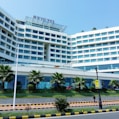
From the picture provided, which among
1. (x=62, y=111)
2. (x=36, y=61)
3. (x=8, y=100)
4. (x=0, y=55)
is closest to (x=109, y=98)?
(x=8, y=100)

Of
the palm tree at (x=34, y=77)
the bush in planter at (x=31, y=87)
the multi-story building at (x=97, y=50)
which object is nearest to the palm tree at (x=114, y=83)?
the palm tree at (x=34, y=77)

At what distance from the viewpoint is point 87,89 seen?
1959 inches

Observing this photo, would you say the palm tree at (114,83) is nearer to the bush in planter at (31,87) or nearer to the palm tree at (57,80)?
the palm tree at (57,80)

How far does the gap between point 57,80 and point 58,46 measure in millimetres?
51485

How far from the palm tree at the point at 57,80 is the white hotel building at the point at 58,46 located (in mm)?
33453

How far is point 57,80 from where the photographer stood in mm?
45688

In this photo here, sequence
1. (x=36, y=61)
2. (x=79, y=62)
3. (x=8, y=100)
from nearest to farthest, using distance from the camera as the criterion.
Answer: (x=8, y=100)
(x=36, y=61)
(x=79, y=62)

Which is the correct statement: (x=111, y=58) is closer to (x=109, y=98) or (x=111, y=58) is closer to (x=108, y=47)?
(x=108, y=47)

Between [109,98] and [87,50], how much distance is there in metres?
47.0

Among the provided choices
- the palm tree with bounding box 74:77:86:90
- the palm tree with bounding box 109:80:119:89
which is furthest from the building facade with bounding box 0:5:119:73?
the palm tree with bounding box 74:77:86:90

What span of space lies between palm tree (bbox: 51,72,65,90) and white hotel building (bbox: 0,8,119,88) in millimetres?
33453

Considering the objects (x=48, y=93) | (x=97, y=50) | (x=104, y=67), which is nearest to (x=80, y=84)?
(x=48, y=93)

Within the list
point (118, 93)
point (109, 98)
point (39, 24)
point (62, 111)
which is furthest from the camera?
point (39, 24)

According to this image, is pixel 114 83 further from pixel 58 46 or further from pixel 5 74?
pixel 58 46
